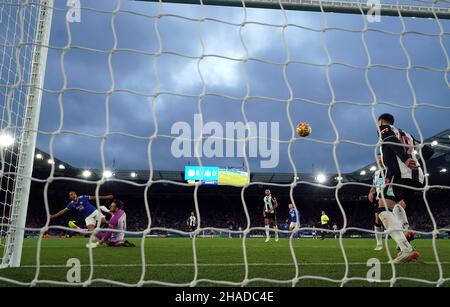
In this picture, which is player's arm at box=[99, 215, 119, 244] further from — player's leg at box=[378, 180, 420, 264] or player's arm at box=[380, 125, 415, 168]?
player's arm at box=[380, 125, 415, 168]

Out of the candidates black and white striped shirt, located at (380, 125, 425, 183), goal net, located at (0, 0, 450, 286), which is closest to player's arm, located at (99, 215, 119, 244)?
goal net, located at (0, 0, 450, 286)

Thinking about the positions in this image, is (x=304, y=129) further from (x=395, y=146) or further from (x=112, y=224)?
(x=112, y=224)

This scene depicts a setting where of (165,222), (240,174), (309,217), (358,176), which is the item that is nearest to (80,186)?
(165,222)

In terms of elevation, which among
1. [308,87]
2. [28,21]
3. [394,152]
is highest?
[28,21]

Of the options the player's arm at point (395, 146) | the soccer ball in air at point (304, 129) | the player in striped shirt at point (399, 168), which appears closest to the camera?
the player's arm at point (395, 146)

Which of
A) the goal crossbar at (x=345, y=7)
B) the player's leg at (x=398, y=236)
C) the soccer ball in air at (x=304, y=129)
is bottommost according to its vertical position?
the player's leg at (x=398, y=236)

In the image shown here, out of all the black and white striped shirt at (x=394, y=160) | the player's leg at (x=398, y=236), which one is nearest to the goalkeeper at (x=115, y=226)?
the player's leg at (x=398, y=236)

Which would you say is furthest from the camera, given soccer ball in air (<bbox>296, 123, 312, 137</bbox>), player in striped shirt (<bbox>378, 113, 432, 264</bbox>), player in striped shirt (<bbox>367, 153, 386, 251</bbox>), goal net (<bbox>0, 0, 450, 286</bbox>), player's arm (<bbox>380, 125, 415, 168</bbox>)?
soccer ball in air (<bbox>296, 123, 312, 137</bbox>)

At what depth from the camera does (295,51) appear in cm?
387

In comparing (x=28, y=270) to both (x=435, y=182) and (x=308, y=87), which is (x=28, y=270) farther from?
(x=435, y=182)

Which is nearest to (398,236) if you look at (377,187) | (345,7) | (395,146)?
(377,187)

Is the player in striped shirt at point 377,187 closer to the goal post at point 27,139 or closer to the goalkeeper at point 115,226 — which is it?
the goal post at point 27,139

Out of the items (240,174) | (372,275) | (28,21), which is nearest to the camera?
(372,275)

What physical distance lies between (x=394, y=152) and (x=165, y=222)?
2759cm
